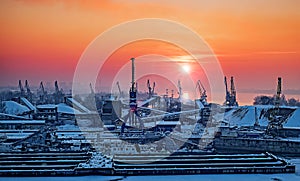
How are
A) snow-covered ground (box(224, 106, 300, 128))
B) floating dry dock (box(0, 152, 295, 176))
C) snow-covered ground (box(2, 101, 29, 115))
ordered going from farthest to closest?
snow-covered ground (box(2, 101, 29, 115)) < snow-covered ground (box(224, 106, 300, 128)) < floating dry dock (box(0, 152, 295, 176))

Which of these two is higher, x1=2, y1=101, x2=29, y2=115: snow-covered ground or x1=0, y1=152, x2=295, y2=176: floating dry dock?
x1=2, y1=101, x2=29, y2=115: snow-covered ground

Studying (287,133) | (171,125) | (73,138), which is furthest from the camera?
(171,125)

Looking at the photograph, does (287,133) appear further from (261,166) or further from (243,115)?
(261,166)

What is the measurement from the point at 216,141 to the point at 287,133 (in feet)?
13.2

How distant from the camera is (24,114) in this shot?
91.1 ft

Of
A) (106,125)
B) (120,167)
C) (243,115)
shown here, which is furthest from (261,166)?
(243,115)

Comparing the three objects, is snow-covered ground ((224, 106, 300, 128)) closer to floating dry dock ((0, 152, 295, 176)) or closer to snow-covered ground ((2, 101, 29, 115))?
floating dry dock ((0, 152, 295, 176))

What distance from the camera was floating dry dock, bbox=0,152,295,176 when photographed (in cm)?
1100

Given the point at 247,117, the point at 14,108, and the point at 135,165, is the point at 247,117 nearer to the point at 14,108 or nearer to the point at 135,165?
the point at 135,165

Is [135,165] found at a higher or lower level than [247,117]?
lower

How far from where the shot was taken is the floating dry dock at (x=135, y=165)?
36.1 feet

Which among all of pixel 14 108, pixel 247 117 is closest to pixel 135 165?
pixel 247 117

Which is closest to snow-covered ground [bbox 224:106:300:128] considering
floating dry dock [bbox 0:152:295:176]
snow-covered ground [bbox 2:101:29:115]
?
floating dry dock [bbox 0:152:295:176]

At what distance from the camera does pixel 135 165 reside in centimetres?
1156
